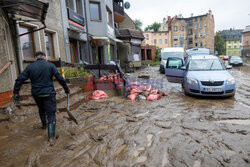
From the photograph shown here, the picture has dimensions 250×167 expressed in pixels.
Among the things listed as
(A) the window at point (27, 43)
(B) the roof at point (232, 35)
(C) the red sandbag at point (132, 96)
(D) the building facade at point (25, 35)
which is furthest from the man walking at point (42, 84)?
(B) the roof at point (232, 35)

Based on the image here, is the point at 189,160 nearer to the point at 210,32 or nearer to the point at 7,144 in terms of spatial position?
the point at 7,144

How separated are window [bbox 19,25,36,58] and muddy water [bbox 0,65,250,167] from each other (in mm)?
4069

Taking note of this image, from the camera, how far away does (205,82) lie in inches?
251

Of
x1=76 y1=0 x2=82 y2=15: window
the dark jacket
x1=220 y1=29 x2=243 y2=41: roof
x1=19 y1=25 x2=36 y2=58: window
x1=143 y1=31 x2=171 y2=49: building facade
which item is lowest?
the dark jacket

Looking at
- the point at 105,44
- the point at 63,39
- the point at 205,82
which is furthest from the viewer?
the point at 105,44

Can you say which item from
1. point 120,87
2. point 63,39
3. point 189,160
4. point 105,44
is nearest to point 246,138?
point 189,160

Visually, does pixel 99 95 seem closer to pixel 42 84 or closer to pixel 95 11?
pixel 42 84

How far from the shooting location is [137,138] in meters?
3.51

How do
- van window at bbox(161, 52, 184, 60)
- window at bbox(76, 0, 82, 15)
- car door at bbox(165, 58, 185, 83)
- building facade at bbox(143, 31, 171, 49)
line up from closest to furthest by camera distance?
car door at bbox(165, 58, 185, 83) < window at bbox(76, 0, 82, 15) < van window at bbox(161, 52, 184, 60) < building facade at bbox(143, 31, 171, 49)

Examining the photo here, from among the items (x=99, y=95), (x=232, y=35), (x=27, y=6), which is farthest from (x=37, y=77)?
(x=232, y=35)

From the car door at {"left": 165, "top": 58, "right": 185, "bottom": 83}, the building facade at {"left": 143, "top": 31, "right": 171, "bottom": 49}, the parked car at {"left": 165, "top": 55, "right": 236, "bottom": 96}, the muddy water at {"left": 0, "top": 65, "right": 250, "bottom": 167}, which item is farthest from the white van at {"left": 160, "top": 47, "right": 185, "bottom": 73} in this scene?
the building facade at {"left": 143, "top": 31, "right": 171, "bottom": 49}

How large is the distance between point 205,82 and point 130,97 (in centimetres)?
300

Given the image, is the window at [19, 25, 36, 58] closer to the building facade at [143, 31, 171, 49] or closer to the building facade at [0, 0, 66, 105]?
the building facade at [0, 0, 66, 105]

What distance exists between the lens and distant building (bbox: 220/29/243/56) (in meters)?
76.9
